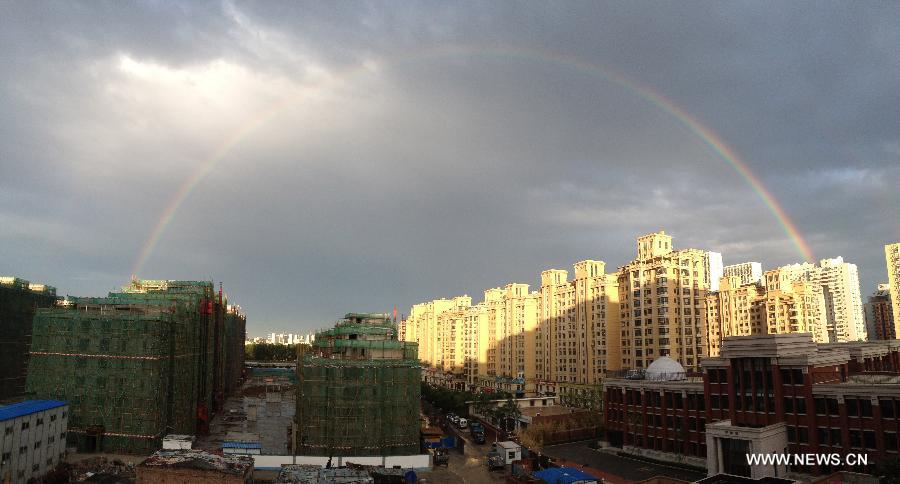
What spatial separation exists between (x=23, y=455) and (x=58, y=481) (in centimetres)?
374

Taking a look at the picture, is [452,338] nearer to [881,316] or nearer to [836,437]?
[836,437]

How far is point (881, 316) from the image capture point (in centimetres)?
17638

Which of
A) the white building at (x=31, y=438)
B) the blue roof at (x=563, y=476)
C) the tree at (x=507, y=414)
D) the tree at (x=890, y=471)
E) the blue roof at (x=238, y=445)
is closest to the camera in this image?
the tree at (x=890, y=471)

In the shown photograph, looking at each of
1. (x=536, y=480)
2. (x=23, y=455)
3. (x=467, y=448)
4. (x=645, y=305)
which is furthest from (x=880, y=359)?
(x=23, y=455)

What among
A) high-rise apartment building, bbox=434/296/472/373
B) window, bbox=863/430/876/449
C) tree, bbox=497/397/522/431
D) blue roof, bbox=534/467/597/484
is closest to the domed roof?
tree, bbox=497/397/522/431

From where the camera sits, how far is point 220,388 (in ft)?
357

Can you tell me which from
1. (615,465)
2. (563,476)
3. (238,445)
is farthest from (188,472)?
(615,465)

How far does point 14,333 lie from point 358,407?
53262mm

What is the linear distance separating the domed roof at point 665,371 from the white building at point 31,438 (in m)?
63.0

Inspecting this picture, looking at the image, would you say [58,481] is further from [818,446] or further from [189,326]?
[818,446]

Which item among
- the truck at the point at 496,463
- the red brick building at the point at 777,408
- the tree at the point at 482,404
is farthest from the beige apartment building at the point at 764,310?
the truck at the point at 496,463

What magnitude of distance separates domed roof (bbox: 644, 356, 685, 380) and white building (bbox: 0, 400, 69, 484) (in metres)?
63.0

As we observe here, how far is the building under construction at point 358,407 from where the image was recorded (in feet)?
195

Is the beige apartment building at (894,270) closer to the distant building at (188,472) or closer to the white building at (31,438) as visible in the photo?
A: the distant building at (188,472)
